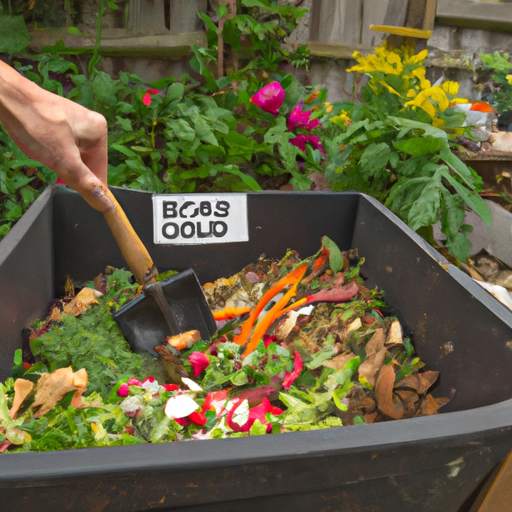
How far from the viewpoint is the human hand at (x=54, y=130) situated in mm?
783

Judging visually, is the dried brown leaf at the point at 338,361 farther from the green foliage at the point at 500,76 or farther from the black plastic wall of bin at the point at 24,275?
the green foliage at the point at 500,76

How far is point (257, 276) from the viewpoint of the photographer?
1285mm

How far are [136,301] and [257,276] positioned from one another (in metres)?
0.35

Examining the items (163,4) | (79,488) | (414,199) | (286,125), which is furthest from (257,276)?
(163,4)

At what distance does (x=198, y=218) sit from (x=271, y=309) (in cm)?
33

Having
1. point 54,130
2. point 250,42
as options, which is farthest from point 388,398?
point 250,42

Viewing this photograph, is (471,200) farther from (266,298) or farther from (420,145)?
(266,298)

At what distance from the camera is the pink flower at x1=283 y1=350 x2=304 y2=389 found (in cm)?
84

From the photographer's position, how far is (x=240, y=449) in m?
0.46

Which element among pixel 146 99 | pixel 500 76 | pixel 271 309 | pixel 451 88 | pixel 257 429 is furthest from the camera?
pixel 500 76

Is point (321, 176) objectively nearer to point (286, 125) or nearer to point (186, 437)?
point (286, 125)

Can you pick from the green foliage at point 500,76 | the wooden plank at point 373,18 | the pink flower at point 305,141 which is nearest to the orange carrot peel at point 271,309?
the pink flower at point 305,141

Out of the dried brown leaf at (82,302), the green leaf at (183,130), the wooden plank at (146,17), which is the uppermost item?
the wooden plank at (146,17)

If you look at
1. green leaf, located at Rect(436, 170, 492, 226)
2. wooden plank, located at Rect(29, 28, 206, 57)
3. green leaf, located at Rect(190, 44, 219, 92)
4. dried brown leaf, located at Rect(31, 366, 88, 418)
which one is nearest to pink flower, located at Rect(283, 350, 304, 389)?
dried brown leaf, located at Rect(31, 366, 88, 418)
